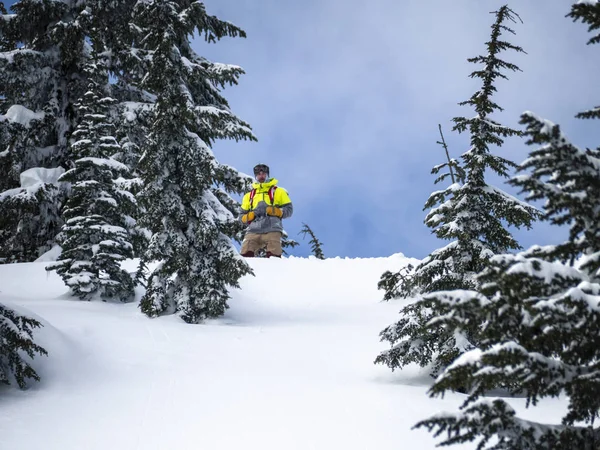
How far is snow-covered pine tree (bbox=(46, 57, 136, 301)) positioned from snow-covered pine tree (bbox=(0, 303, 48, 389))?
518 centimetres

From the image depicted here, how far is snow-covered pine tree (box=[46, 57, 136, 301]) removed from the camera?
10.8 meters

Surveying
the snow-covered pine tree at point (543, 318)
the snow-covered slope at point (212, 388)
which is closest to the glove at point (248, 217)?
the snow-covered slope at point (212, 388)

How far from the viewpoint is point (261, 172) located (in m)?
14.1

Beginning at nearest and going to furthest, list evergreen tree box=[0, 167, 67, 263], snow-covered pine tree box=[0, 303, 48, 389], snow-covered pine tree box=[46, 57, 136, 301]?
snow-covered pine tree box=[0, 303, 48, 389]
snow-covered pine tree box=[46, 57, 136, 301]
evergreen tree box=[0, 167, 67, 263]

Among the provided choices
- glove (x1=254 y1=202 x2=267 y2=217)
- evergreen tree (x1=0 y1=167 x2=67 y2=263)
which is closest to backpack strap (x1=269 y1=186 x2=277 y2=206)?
glove (x1=254 y1=202 x2=267 y2=217)

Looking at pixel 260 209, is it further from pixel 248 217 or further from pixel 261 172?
pixel 261 172

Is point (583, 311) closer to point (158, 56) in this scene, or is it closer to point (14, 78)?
point (158, 56)

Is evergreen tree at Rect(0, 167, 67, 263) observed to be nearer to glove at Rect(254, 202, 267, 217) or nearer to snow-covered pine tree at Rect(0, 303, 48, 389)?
glove at Rect(254, 202, 267, 217)


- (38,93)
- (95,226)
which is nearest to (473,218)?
(95,226)

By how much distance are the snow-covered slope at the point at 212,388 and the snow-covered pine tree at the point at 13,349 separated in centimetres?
19

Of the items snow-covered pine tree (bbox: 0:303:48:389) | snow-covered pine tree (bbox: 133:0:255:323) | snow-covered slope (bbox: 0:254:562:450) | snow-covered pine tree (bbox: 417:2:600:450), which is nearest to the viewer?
snow-covered pine tree (bbox: 417:2:600:450)

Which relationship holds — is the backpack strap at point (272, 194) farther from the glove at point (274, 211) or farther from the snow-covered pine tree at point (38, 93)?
the snow-covered pine tree at point (38, 93)

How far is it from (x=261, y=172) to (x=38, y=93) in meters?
9.12

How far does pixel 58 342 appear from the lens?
633 centimetres
